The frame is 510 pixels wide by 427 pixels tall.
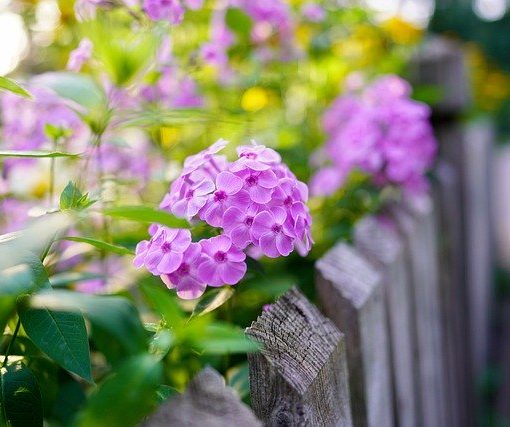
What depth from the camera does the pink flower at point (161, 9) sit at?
Result: 42.1 inches

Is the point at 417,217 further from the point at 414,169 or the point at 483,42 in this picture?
the point at 483,42

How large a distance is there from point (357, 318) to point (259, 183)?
1.07 feet

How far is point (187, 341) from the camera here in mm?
571

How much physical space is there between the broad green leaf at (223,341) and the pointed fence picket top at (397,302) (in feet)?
2.23

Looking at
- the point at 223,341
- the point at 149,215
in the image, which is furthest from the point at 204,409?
the point at 149,215

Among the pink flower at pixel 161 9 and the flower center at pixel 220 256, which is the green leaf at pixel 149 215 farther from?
the pink flower at pixel 161 9

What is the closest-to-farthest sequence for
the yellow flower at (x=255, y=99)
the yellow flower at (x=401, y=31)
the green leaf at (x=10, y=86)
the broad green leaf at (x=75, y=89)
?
the green leaf at (x=10, y=86)
the broad green leaf at (x=75, y=89)
the yellow flower at (x=255, y=99)
the yellow flower at (x=401, y=31)

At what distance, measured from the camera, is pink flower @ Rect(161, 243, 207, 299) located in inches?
28.1

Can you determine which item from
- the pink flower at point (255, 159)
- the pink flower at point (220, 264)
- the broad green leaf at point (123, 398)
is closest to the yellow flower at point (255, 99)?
the pink flower at point (255, 159)

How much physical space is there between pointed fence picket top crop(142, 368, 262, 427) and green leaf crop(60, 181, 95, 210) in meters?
0.25

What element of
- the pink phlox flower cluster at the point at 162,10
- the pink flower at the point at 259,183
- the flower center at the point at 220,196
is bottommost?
the flower center at the point at 220,196

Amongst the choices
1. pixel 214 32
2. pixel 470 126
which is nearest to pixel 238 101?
pixel 214 32

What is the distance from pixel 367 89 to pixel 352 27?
0.59m

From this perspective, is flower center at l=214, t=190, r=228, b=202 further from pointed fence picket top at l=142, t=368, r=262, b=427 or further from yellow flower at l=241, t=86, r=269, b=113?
yellow flower at l=241, t=86, r=269, b=113
